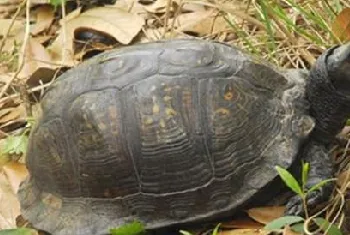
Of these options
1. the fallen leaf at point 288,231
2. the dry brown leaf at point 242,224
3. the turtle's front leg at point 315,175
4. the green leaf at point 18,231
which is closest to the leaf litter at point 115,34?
the green leaf at point 18,231

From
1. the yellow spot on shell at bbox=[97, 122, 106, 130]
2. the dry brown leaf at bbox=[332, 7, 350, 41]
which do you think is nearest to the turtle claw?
the yellow spot on shell at bbox=[97, 122, 106, 130]

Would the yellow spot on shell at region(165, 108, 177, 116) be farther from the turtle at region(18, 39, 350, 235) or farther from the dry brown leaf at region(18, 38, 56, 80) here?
the dry brown leaf at region(18, 38, 56, 80)

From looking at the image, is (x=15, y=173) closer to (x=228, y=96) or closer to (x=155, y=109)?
(x=155, y=109)

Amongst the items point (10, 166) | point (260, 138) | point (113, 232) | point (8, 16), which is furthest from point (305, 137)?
point (8, 16)

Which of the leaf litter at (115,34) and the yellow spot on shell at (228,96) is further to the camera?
the leaf litter at (115,34)

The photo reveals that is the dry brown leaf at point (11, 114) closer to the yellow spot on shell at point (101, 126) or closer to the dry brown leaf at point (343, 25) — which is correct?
the yellow spot on shell at point (101, 126)

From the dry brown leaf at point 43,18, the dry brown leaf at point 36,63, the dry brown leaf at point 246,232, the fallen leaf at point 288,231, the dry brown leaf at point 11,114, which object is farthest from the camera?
the dry brown leaf at point 43,18

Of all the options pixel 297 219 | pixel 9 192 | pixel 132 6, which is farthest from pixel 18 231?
pixel 132 6
